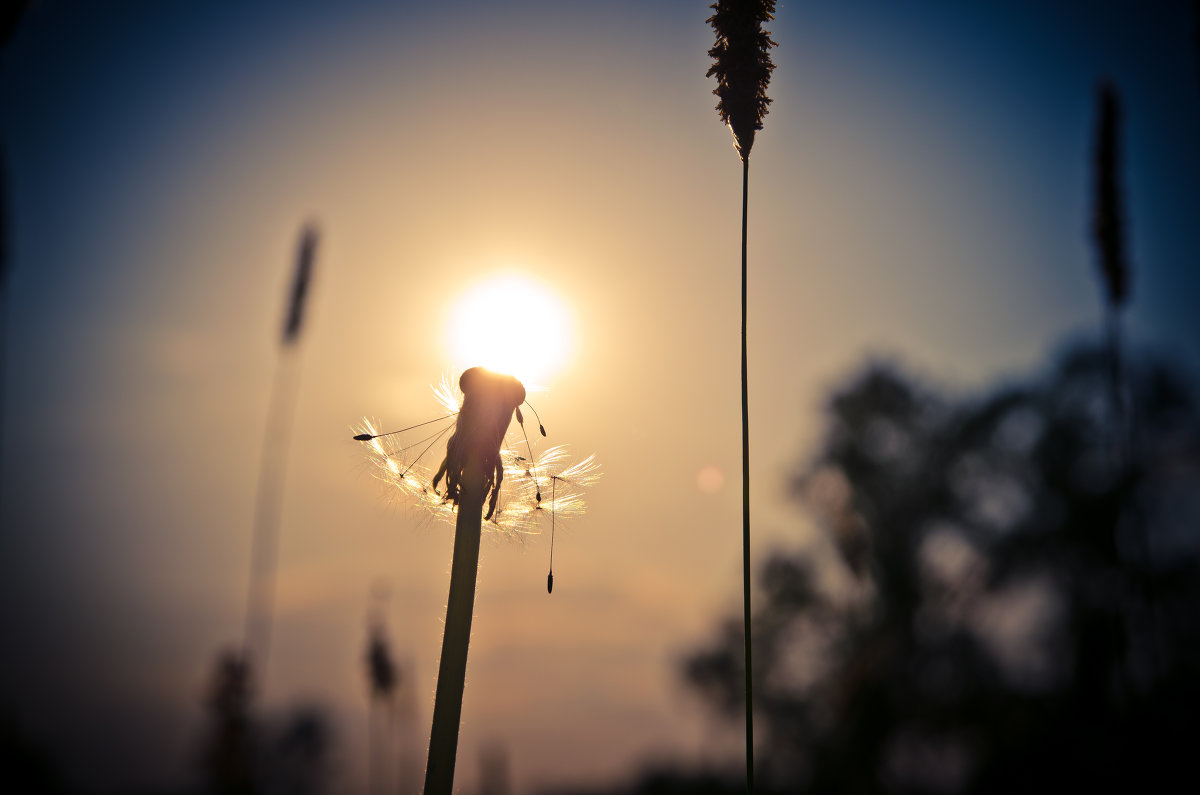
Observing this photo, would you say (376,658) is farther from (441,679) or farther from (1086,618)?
(1086,618)

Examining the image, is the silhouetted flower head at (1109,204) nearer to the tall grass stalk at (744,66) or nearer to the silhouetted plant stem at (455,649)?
the tall grass stalk at (744,66)

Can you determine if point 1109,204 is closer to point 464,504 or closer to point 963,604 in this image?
point 464,504

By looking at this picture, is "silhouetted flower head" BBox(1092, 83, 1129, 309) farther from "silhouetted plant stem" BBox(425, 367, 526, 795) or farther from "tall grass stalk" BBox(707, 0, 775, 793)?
"silhouetted plant stem" BBox(425, 367, 526, 795)

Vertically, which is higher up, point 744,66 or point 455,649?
point 744,66

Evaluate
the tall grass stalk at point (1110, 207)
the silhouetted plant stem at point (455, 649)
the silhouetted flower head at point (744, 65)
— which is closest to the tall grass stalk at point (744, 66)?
the silhouetted flower head at point (744, 65)

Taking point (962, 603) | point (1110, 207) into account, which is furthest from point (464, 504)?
point (962, 603)

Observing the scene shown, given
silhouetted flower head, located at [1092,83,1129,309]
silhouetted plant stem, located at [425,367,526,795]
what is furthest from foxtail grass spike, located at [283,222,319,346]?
silhouetted flower head, located at [1092,83,1129,309]

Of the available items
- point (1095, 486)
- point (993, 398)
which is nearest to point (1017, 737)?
point (1095, 486)
